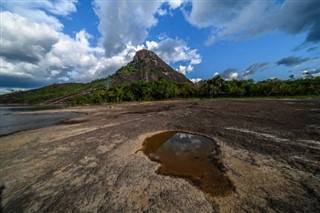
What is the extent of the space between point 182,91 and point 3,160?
305 ft

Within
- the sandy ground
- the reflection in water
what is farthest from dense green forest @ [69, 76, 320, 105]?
the sandy ground

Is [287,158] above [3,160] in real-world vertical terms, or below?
above

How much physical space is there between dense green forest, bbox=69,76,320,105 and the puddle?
261ft

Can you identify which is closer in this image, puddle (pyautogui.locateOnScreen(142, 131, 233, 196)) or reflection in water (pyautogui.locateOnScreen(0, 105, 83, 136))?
puddle (pyautogui.locateOnScreen(142, 131, 233, 196))

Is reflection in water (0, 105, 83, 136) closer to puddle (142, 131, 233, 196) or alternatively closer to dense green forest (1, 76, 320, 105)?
puddle (142, 131, 233, 196)

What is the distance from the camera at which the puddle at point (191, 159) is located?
889cm

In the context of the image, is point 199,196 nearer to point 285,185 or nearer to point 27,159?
point 285,185

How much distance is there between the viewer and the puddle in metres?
8.89

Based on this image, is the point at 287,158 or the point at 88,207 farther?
the point at 287,158

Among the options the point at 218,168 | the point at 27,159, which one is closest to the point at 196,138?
the point at 218,168

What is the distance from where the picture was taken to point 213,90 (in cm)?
9400

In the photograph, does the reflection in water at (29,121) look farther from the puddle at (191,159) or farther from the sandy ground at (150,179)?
the puddle at (191,159)

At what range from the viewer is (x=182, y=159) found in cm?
1239

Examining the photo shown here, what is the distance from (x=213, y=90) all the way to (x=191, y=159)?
8620 centimetres
